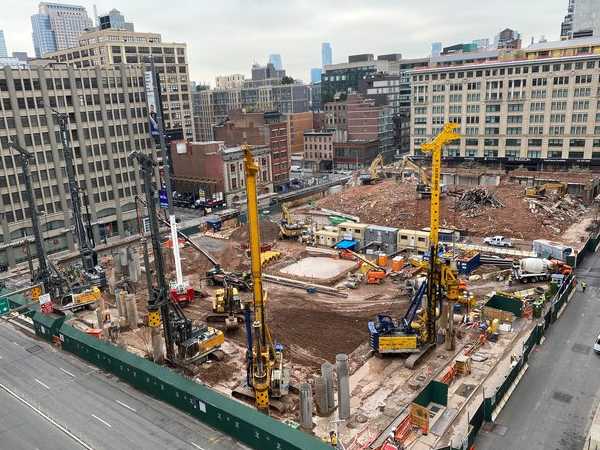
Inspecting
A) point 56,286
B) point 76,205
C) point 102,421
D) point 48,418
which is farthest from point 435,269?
point 76,205

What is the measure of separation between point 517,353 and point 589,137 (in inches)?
2828

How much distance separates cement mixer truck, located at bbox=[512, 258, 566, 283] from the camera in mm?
51688

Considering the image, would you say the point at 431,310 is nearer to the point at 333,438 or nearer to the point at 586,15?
the point at 333,438

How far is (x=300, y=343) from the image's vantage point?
4181cm

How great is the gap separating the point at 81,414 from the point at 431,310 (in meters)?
26.5

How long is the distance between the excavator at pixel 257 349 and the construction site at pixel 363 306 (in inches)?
4.1

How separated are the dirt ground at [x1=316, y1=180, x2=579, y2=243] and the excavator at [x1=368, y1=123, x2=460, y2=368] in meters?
33.5

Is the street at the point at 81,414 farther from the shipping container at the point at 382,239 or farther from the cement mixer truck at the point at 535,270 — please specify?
the shipping container at the point at 382,239

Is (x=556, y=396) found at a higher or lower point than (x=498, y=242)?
lower

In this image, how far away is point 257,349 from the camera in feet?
104

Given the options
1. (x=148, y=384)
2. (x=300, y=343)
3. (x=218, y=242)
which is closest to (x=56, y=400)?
(x=148, y=384)

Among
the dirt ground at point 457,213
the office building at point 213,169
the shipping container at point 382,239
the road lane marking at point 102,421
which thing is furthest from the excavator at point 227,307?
the office building at point 213,169

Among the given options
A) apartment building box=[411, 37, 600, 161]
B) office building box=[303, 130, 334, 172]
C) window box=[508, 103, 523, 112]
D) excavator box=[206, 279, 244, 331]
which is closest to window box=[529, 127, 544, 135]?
apartment building box=[411, 37, 600, 161]

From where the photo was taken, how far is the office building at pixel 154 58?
112m
